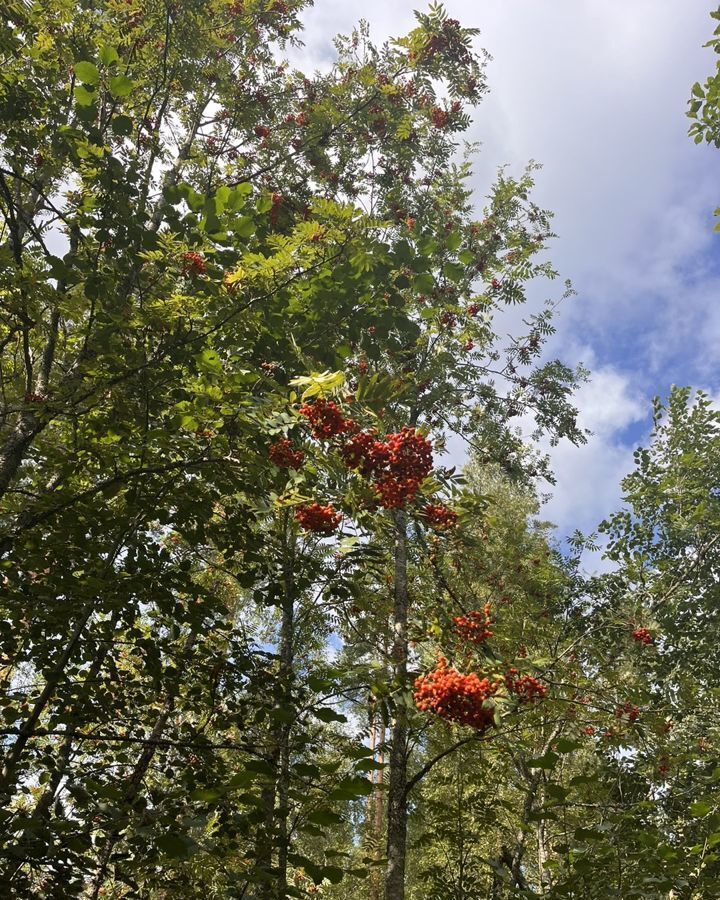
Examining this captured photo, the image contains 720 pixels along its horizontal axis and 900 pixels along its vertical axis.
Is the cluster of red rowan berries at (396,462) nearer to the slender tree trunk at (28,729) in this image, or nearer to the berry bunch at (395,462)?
the berry bunch at (395,462)

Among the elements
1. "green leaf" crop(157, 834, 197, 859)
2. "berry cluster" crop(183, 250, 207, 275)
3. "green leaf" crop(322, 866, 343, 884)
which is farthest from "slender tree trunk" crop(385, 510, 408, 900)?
"green leaf" crop(157, 834, 197, 859)

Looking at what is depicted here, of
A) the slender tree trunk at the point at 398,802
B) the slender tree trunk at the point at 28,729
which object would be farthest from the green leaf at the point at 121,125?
the slender tree trunk at the point at 398,802

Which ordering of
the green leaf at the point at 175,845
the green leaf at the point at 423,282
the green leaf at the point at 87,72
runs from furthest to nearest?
the green leaf at the point at 423,282, the green leaf at the point at 87,72, the green leaf at the point at 175,845

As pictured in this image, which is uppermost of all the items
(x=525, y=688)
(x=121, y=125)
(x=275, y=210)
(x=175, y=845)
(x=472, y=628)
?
(x=275, y=210)

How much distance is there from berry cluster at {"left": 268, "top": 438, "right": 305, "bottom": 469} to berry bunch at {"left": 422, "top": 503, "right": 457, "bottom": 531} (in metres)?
1.09

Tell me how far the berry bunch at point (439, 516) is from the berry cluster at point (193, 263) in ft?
9.20

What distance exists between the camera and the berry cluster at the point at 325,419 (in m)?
4.02

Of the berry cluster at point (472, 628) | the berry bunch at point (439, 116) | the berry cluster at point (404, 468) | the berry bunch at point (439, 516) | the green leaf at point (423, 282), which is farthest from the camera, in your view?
the berry bunch at point (439, 116)

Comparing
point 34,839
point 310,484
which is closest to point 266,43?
point 310,484

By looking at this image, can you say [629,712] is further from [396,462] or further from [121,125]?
[121,125]

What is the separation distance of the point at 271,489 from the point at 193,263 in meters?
2.05

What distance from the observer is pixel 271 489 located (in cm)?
489

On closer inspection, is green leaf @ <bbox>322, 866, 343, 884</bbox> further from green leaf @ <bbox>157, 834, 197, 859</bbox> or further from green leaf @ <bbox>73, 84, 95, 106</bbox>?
green leaf @ <bbox>73, 84, 95, 106</bbox>

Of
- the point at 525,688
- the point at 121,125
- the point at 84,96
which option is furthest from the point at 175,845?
the point at 121,125
